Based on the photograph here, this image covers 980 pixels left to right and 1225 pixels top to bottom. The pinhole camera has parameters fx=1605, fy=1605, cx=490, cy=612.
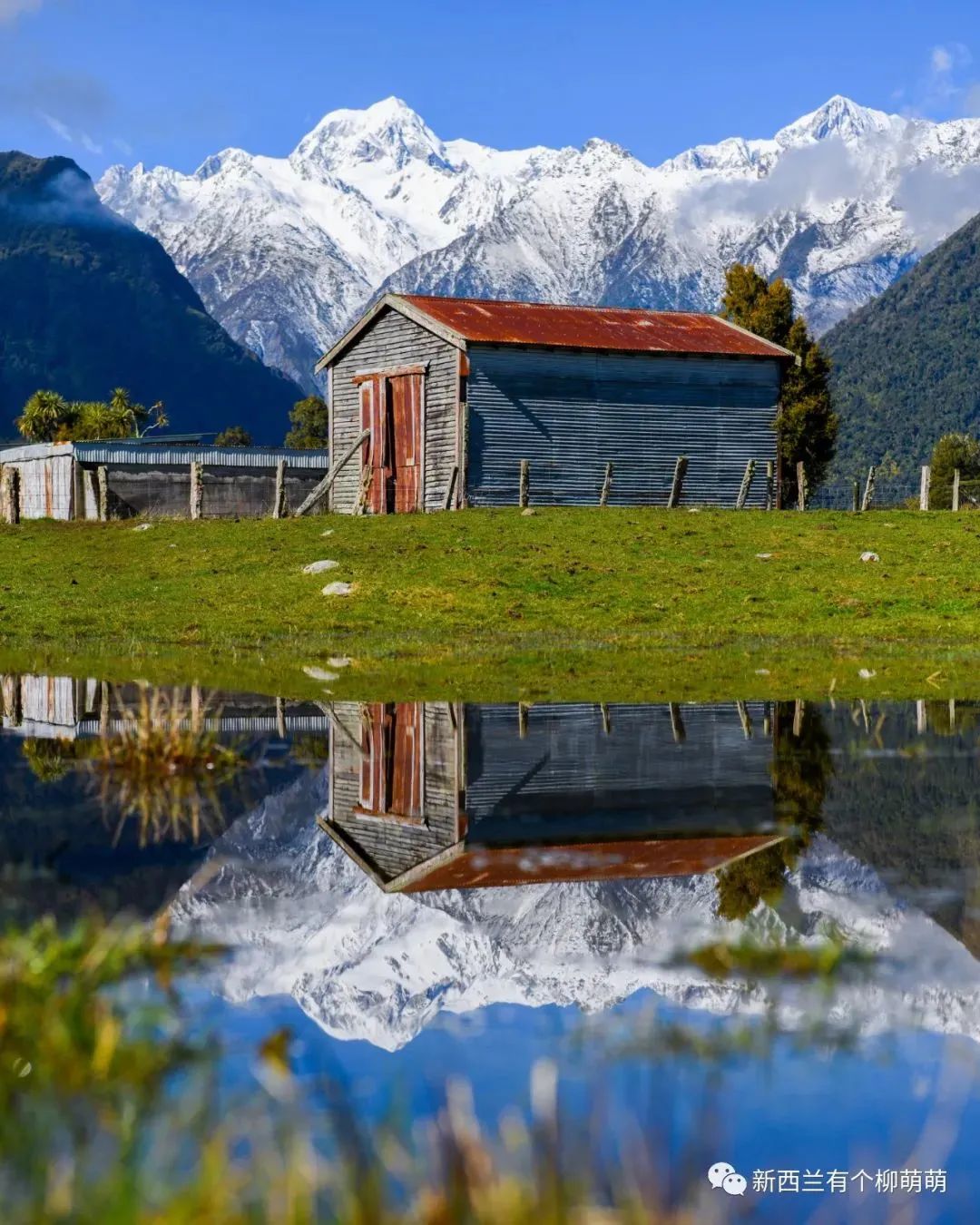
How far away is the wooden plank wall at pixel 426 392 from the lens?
→ 46.6 meters

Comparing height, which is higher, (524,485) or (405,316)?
(405,316)

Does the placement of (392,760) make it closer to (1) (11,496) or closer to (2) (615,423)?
(2) (615,423)

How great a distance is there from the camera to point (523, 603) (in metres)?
28.7

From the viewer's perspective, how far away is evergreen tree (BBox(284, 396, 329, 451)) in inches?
6673

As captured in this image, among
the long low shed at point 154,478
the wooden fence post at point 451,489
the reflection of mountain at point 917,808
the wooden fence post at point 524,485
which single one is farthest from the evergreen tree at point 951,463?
the reflection of mountain at point 917,808

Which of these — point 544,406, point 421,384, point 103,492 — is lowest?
point 103,492

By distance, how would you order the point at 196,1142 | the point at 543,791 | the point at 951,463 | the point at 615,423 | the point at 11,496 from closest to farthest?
the point at 196,1142 → the point at 543,791 → the point at 11,496 → the point at 615,423 → the point at 951,463

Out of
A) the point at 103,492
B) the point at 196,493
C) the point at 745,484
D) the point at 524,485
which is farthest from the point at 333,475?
the point at 745,484

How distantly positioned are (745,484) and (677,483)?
265cm

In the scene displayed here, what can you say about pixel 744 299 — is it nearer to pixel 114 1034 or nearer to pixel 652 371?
pixel 652 371

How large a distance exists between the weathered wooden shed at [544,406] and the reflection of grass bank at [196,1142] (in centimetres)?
3973

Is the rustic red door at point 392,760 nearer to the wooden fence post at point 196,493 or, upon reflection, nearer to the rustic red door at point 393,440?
the wooden fence post at point 196,493

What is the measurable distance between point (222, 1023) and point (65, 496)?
54.4m

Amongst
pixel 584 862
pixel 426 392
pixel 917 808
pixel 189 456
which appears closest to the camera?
pixel 584 862
